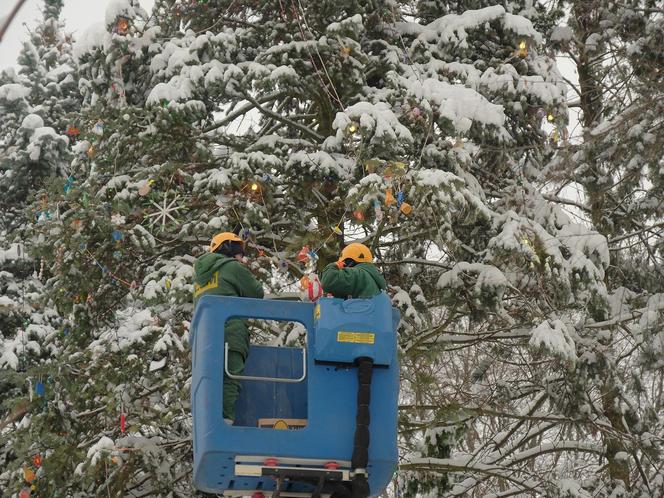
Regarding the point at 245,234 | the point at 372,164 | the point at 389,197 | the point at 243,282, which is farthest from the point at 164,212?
the point at 243,282

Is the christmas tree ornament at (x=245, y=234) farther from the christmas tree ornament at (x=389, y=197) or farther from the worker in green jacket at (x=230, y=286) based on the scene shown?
the worker in green jacket at (x=230, y=286)

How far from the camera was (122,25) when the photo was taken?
10281 mm

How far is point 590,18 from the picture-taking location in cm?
1088

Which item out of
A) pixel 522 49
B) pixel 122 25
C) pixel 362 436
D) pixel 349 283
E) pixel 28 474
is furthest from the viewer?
pixel 122 25

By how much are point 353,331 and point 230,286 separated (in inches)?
33.3

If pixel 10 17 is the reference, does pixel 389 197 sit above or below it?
above

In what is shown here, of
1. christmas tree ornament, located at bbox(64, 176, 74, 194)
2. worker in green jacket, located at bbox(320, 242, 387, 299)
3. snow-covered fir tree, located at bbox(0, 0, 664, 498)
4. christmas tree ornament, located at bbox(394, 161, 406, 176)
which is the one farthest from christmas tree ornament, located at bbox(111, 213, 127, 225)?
worker in green jacket, located at bbox(320, 242, 387, 299)

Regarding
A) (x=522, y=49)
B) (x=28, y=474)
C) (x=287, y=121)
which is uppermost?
(x=522, y=49)

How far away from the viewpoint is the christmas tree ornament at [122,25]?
10.3 m

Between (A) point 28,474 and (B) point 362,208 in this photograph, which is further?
(A) point 28,474

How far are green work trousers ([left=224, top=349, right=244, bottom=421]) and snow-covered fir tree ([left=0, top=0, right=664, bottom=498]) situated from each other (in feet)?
9.47

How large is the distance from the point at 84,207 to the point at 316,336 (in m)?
4.62

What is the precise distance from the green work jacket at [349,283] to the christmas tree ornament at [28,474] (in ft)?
17.0

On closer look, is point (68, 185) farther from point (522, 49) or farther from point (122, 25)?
point (522, 49)
